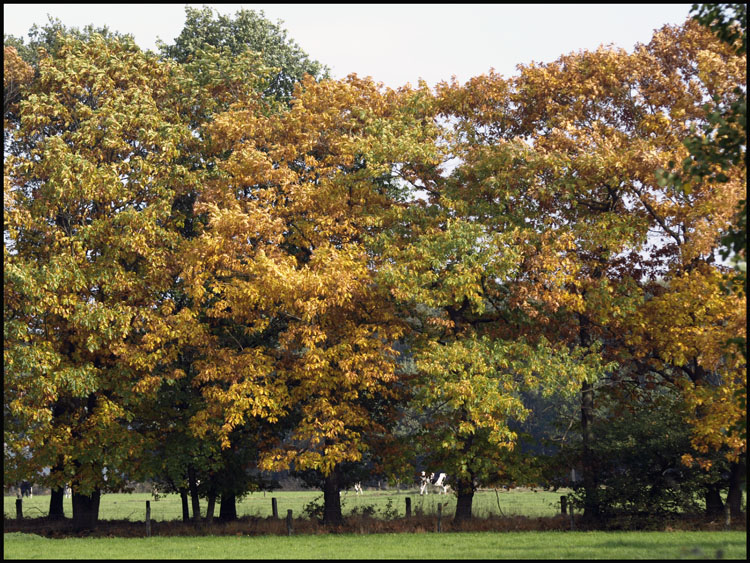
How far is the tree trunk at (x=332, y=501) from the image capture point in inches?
1192

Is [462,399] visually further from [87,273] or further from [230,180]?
[87,273]

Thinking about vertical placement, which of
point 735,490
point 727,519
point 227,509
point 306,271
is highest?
point 306,271

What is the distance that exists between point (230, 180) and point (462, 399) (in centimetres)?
1010

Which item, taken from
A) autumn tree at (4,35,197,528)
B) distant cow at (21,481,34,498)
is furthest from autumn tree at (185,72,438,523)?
distant cow at (21,481,34,498)

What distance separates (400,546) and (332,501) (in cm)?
758

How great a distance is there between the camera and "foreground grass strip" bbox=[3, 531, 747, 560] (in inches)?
781

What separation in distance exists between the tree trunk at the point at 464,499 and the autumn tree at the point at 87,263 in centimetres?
1015

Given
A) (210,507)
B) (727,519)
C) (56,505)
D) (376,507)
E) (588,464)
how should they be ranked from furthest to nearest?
1. (376,507)
2. (56,505)
3. (210,507)
4. (588,464)
5. (727,519)

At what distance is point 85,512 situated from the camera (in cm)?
3116

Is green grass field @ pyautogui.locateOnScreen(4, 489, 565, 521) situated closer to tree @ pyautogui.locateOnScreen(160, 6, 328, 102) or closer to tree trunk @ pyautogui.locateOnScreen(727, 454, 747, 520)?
tree trunk @ pyautogui.locateOnScreen(727, 454, 747, 520)

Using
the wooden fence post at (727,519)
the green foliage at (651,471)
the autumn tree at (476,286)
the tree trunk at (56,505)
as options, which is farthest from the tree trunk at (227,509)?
the wooden fence post at (727,519)

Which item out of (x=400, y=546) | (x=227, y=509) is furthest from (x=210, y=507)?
(x=400, y=546)

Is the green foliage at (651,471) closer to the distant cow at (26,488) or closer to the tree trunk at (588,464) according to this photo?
the tree trunk at (588,464)

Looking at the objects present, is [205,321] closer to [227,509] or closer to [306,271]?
[306,271]
